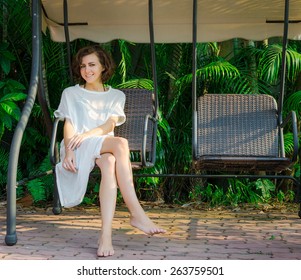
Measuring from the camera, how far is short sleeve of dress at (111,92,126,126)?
170 inches

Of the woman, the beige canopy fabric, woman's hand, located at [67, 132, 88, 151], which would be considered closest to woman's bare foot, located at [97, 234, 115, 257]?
the woman

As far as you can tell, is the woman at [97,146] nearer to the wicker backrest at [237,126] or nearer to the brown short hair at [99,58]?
the brown short hair at [99,58]

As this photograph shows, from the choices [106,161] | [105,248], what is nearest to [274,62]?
[106,161]

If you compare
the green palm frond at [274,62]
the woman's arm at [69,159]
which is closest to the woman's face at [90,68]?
the woman's arm at [69,159]

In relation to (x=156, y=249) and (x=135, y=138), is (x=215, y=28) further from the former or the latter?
(x=156, y=249)

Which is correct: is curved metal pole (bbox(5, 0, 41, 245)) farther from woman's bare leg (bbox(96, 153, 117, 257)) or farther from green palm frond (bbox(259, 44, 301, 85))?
green palm frond (bbox(259, 44, 301, 85))

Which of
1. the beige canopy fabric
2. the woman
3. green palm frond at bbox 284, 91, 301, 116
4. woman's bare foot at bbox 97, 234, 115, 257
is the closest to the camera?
woman's bare foot at bbox 97, 234, 115, 257

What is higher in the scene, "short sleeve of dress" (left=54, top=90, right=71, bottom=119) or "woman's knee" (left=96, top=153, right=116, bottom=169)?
"short sleeve of dress" (left=54, top=90, right=71, bottom=119)

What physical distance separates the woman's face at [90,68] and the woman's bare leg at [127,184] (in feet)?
1.92

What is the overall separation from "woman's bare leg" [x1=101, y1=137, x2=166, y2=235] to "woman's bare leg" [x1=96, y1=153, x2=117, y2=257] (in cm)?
4

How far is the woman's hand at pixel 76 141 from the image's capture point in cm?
398
